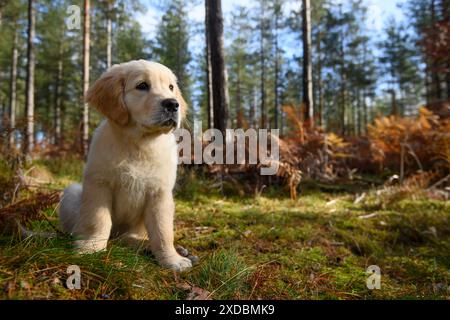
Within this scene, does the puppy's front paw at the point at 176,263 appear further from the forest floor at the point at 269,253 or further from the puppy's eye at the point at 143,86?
the puppy's eye at the point at 143,86

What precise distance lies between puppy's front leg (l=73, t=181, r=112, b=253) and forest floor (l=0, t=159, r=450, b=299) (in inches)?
5.6

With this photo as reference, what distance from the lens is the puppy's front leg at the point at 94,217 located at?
2.69 m

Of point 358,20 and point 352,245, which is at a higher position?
point 358,20

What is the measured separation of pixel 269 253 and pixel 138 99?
6.56ft

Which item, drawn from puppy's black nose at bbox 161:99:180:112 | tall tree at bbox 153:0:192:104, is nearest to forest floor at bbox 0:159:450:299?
puppy's black nose at bbox 161:99:180:112

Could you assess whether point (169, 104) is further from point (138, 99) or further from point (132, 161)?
point (132, 161)

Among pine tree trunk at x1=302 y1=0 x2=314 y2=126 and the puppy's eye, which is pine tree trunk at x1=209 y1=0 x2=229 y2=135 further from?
the puppy's eye

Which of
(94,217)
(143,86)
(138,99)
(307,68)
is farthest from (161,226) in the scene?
(307,68)

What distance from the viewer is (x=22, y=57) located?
107 feet

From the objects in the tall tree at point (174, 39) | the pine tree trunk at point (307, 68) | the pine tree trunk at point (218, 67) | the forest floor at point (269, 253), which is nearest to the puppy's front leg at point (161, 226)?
the forest floor at point (269, 253)

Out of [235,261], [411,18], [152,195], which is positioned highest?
[411,18]
